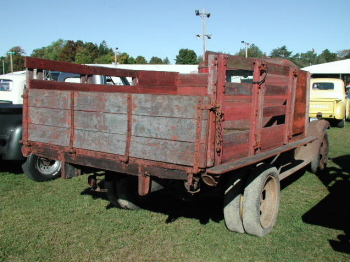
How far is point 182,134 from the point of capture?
128 inches

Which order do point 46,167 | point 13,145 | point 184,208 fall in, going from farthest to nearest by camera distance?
point 46,167 → point 13,145 → point 184,208

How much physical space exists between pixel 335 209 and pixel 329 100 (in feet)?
31.3

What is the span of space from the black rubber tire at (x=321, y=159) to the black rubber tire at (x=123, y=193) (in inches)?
147

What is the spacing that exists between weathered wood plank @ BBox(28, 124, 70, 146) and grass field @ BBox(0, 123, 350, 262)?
1064 mm

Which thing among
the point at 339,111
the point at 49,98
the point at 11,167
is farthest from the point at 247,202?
the point at 339,111

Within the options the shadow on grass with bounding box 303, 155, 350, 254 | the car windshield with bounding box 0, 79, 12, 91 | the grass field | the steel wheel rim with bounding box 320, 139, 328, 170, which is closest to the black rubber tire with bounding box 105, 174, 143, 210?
the grass field

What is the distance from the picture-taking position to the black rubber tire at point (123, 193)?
4801 millimetres

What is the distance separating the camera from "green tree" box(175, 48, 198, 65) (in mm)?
90188

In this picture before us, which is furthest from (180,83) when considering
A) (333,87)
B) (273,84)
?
(333,87)

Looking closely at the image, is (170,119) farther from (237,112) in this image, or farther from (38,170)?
(38,170)

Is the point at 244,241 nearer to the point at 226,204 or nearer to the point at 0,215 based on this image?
the point at 226,204

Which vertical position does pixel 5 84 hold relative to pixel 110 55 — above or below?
below

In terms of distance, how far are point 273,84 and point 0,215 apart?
3.79 meters

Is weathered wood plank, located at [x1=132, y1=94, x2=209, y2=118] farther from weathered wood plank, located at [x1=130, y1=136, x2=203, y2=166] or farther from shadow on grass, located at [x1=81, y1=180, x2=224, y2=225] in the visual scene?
shadow on grass, located at [x1=81, y1=180, x2=224, y2=225]
